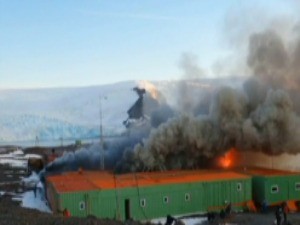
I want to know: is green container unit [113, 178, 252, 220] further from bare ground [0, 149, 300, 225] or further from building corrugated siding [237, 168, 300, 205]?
bare ground [0, 149, 300, 225]

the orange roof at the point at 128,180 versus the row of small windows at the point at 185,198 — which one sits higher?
the orange roof at the point at 128,180

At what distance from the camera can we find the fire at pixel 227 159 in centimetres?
3567

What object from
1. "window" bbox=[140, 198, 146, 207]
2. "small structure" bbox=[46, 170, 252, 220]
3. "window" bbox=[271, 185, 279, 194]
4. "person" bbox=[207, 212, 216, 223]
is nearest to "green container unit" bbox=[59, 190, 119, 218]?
"small structure" bbox=[46, 170, 252, 220]

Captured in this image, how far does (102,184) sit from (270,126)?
51.6 ft

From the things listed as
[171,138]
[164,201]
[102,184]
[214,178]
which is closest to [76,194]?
[102,184]

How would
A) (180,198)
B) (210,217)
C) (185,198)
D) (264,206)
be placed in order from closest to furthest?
(210,217), (180,198), (185,198), (264,206)

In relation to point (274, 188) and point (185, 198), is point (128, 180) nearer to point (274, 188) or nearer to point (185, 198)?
point (185, 198)

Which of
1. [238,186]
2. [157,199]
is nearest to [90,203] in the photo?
[157,199]

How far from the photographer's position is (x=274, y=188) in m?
26.6

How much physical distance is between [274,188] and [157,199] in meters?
7.28

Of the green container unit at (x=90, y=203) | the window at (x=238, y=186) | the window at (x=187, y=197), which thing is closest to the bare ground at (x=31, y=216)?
the window at (x=238, y=186)

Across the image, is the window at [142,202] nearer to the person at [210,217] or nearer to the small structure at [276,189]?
the person at [210,217]

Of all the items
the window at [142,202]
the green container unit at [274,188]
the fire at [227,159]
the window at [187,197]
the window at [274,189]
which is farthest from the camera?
the fire at [227,159]

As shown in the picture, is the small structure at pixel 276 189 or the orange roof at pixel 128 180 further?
the small structure at pixel 276 189
